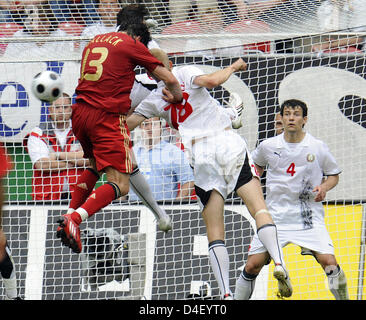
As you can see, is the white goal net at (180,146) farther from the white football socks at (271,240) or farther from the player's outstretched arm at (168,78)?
the white football socks at (271,240)

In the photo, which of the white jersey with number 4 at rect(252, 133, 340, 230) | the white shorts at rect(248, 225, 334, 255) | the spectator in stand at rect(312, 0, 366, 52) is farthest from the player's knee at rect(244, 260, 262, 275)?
the spectator in stand at rect(312, 0, 366, 52)

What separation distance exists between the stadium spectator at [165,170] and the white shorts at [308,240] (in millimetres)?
1100

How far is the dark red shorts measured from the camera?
646 cm

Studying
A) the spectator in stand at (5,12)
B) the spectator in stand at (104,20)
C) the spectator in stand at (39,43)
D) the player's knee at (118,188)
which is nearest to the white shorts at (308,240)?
the player's knee at (118,188)

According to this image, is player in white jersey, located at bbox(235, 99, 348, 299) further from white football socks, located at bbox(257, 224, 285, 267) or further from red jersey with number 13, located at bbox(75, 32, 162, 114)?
red jersey with number 13, located at bbox(75, 32, 162, 114)

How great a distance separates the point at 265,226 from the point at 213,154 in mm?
715

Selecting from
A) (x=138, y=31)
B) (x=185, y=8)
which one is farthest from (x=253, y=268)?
(x=185, y=8)

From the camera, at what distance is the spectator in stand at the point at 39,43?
26.6ft

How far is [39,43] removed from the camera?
812 cm

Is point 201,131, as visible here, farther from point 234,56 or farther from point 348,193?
point 348,193

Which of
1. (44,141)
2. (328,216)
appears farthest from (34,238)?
(328,216)

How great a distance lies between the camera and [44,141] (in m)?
8.46
